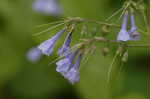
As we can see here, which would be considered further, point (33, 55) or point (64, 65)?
point (33, 55)

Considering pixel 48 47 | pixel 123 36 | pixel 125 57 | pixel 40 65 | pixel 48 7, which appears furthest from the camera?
pixel 48 7

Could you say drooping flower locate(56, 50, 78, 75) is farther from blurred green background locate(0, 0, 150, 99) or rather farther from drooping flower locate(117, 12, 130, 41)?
blurred green background locate(0, 0, 150, 99)

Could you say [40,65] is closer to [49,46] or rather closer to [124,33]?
[49,46]

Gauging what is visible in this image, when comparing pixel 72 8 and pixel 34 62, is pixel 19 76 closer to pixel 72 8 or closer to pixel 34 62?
pixel 34 62

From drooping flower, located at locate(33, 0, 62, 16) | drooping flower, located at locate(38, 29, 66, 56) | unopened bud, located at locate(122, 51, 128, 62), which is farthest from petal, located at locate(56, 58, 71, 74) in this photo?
drooping flower, located at locate(33, 0, 62, 16)

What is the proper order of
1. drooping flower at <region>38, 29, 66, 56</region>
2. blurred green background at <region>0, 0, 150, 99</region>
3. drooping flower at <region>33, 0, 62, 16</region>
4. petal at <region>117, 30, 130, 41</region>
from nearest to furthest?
petal at <region>117, 30, 130, 41</region>
drooping flower at <region>38, 29, 66, 56</region>
blurred green background at <region>0, 0, 150, 99</region>
drooping flower at <region>33, 0, 62, 16</region>

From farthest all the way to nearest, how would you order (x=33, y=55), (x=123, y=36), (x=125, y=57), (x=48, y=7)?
(x=48, y=7) → (x=33, y=55) → (x=125, y=57) → (x=123, y=36)

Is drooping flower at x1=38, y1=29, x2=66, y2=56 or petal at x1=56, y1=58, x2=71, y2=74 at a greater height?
drooping flower at x1=38, y1=29, x2=66, y2=56

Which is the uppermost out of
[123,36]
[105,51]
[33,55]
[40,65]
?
[123,36]

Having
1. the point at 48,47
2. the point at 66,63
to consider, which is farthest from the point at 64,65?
the point at 48,47
